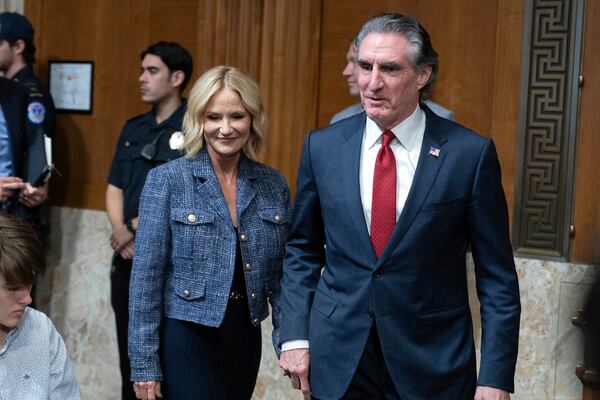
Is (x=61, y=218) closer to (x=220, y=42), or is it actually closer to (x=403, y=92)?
(x=220, y=42)

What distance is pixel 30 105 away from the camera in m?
4.98

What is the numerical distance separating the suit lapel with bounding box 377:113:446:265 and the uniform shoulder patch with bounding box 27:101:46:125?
8.94 feet

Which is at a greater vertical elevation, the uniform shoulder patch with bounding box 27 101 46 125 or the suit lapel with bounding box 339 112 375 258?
the uniform shoulder patch with bounding box 27 101 46 125

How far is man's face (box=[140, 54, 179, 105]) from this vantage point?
15.6ft

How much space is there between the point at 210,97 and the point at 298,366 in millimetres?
892

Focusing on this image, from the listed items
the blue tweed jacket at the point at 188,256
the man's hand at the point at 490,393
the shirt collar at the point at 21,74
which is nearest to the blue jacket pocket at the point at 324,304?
the blue tweed jacket at the point at 188,256

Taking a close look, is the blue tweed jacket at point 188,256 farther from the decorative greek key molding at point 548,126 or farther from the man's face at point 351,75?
the decorative greek key molding at point 548,126

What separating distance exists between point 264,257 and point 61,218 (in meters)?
2.79

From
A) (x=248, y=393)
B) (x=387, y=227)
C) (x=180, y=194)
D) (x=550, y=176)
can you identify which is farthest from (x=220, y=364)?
(x=550, y=176)

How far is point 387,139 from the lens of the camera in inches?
108

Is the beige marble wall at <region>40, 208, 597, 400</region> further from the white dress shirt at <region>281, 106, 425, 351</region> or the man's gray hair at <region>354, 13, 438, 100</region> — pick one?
the man's gray hair at <region>354, 13, 438, 100</region>

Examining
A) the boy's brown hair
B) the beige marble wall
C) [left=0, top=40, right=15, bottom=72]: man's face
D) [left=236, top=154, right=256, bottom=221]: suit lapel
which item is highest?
[left=0, top=40, right=15, bottom=72]: man's face

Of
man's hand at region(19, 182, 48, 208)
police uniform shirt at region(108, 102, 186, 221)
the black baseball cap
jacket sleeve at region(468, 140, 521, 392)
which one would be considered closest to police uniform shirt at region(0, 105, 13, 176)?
man's hand at region(19, 182, 48, 208)

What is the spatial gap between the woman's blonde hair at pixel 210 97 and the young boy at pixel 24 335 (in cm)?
72
